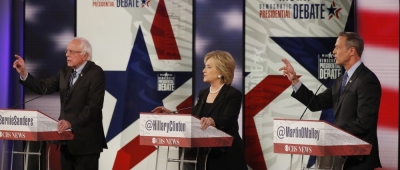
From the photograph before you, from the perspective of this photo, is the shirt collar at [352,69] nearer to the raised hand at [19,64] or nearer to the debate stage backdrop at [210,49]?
the debate stage backdrop at [210,49]

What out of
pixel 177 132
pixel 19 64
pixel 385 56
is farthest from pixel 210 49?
pixel 177 132

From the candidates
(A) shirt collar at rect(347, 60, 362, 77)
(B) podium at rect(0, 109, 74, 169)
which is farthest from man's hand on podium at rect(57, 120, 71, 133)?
(A) shirt collar at rect(347, 60, 362, 77)

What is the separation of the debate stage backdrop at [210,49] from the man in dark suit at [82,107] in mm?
1584

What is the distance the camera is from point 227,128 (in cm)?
444

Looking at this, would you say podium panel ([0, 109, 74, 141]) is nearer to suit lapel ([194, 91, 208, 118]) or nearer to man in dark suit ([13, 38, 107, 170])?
man in dark suit ([13, 38, 107, 170])

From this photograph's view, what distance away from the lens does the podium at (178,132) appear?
13.3 ft

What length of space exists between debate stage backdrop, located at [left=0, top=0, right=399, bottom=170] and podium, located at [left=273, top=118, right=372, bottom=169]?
2609mm

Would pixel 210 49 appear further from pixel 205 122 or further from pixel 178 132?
pixel 178 132

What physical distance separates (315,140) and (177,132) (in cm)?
95

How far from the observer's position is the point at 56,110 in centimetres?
648

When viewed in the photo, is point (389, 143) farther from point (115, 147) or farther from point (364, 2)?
point (115, 147)

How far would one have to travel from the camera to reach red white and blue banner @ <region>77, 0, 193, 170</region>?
251 inches

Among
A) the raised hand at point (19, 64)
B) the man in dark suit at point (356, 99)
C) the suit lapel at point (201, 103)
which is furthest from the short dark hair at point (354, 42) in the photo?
the raised hand at point (19, 64)

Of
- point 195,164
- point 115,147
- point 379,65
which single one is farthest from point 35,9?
point 379,65
